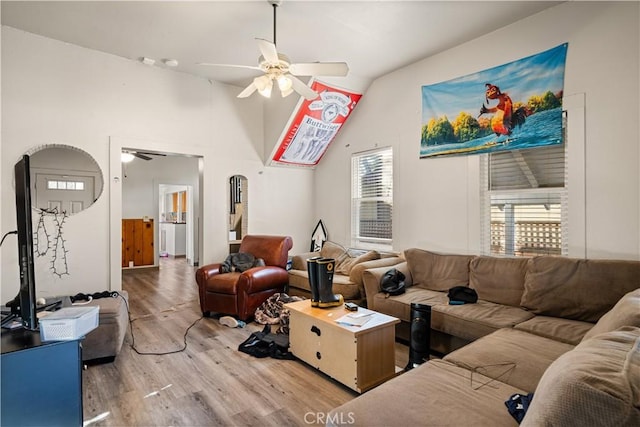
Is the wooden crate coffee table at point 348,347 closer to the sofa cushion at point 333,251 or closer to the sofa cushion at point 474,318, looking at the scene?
the sofa cushion at point 474,318

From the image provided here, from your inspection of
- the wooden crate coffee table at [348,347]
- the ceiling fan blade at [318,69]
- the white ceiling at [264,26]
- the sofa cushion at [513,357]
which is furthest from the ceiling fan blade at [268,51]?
the sofa cushion at [513,357]

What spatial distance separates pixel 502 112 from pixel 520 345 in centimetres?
234

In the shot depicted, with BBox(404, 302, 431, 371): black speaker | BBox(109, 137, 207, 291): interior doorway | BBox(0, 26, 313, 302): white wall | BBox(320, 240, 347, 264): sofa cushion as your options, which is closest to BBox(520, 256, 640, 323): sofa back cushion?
BBox(404, 302, 431, 371): black speaker

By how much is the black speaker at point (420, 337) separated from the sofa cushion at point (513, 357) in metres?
0.51

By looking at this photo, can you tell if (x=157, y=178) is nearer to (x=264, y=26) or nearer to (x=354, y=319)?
(x=264, y=26)

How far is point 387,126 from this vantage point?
4523 millimetres

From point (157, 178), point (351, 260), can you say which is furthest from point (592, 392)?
point (157, 178)

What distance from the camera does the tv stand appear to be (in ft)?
4.90

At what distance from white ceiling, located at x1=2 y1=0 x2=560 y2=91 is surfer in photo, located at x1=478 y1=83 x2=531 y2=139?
640 millimetres

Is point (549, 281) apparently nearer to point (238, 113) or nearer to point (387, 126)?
point (387, 126)

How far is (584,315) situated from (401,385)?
6.02 feet

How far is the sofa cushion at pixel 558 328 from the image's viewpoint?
85.8 inches

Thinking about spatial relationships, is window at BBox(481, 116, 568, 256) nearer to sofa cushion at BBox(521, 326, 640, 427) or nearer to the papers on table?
the papers on table

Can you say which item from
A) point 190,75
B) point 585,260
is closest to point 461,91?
point 585,260
